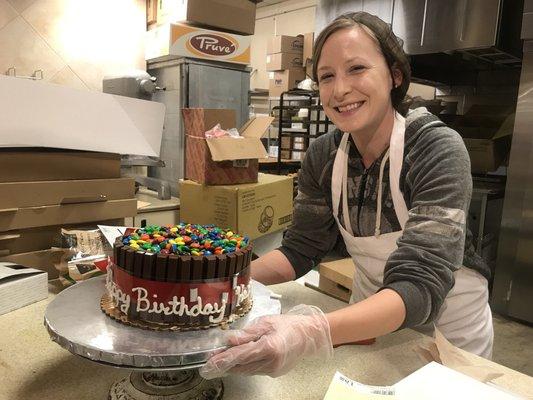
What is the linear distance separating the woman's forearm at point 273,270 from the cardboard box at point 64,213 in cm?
50

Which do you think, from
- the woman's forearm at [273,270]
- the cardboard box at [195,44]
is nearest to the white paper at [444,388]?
the woman's forearm at [273,270]

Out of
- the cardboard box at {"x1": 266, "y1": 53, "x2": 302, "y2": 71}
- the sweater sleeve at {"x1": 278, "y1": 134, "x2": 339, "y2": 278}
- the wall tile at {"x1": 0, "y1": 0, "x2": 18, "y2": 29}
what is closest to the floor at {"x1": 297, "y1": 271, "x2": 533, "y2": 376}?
the sweater sleeve at {"x1": 278, "y1": 134, "x2": 339, "y2": 278}

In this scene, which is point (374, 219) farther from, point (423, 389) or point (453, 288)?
point (423, 389)

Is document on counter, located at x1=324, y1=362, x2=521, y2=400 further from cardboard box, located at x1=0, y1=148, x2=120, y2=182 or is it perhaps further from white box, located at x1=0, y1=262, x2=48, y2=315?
cardboard box, located at x1=0, y1=148, x2=120, y2=182

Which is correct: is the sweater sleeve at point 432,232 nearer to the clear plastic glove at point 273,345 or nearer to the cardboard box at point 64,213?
the clear plastic glove at point 273,345

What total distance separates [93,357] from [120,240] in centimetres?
26

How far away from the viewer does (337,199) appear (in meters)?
1.25

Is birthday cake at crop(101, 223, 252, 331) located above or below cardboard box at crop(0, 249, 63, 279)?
above

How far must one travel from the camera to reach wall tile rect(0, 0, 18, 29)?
2.51 meters

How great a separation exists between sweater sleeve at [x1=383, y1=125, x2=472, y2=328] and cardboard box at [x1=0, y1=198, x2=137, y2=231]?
0.89 m

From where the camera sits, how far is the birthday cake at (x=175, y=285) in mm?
743

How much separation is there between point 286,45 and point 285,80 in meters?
0.41

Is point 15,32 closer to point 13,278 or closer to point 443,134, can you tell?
point 13,278

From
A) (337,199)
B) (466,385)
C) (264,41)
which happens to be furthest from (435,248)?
(264,41)
